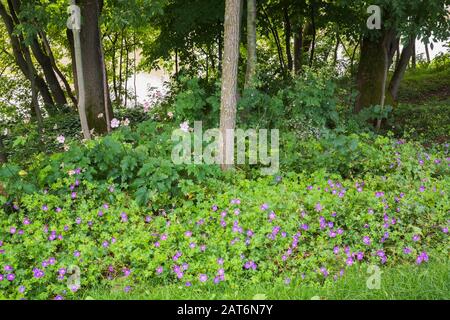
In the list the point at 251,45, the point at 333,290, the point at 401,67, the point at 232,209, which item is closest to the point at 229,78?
the point at 232,209

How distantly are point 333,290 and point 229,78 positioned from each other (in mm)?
2978

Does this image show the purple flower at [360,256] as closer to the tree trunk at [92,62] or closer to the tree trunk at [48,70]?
the tree trunk at [92,62]

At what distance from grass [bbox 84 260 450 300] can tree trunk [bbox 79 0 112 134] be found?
5635 mm

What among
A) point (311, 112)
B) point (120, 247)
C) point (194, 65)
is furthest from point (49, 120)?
point (120, 247)

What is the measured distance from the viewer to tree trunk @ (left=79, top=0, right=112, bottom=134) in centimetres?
860

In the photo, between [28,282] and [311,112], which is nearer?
[28,282]

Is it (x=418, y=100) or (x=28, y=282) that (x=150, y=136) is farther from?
(x=418, y=100)

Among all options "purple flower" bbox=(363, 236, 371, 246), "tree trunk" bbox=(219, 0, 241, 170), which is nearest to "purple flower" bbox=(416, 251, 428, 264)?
"purple flower" bbox=(363, 236, 371, 246)

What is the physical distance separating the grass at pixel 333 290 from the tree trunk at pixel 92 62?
5635 mm

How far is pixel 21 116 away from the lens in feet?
A: 41.2

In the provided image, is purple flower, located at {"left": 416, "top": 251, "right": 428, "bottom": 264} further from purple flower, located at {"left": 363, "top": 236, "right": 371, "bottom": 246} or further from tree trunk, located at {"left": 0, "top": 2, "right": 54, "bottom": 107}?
tree trunk, located at {"left": 0, "top": 2, "right": 54, "bottom": 107}

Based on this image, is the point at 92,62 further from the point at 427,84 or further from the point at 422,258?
the point at 427,84

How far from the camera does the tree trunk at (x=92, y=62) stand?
8602mm
